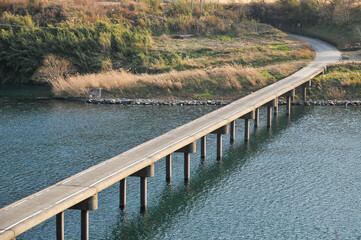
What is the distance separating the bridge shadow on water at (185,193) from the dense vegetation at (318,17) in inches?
1505

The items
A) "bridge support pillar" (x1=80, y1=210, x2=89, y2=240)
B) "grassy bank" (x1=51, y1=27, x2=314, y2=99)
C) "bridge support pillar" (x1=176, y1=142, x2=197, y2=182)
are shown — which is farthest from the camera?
"grassy bank" (x1=51, y1=27, x2=314, y2=99)

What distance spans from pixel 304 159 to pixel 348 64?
89.3 feet

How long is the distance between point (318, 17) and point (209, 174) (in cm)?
6036

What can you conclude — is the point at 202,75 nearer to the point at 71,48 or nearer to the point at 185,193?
the point at 71,48

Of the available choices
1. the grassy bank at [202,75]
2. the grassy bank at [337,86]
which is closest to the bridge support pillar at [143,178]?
the grassy bank at [202,75]

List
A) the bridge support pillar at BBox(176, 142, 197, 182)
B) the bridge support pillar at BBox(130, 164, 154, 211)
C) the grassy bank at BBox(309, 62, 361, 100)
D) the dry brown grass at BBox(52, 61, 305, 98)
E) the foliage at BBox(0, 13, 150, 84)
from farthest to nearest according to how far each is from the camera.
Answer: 1. the foliage at BBox(0, 13, 150, 84)
2. the dry brown grass at BBox(52, 61, 305, 98)
3. the grassy bank at BBox(309, 62, 361, 100)
4. the bridge support pillar at BBox(176, 142, 197, 182)
5. the bridge support pillar at BBox(130, 164, 154, 211)

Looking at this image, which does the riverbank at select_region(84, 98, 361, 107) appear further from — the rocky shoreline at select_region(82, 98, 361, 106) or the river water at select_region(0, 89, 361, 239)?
the river water at select_region(0, 89, 361, 239)

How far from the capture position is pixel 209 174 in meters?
30.9

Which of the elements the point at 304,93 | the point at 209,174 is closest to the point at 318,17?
the point at 304,93

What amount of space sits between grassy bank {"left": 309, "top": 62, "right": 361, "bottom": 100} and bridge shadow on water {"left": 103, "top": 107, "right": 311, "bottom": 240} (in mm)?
13306

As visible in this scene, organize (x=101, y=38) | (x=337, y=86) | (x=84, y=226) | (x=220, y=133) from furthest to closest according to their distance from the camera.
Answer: (x=101, y=38) → (x=337, y=86) → (x=220, y=133) → (x=84, y=226)

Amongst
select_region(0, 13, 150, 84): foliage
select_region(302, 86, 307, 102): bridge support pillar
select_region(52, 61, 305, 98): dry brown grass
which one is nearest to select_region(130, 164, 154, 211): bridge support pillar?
select_region(52, 61, 305, 98): dry brown grass

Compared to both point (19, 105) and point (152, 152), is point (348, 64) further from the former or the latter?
point (152, 152)

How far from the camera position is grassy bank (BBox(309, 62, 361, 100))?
52688 millimetres
